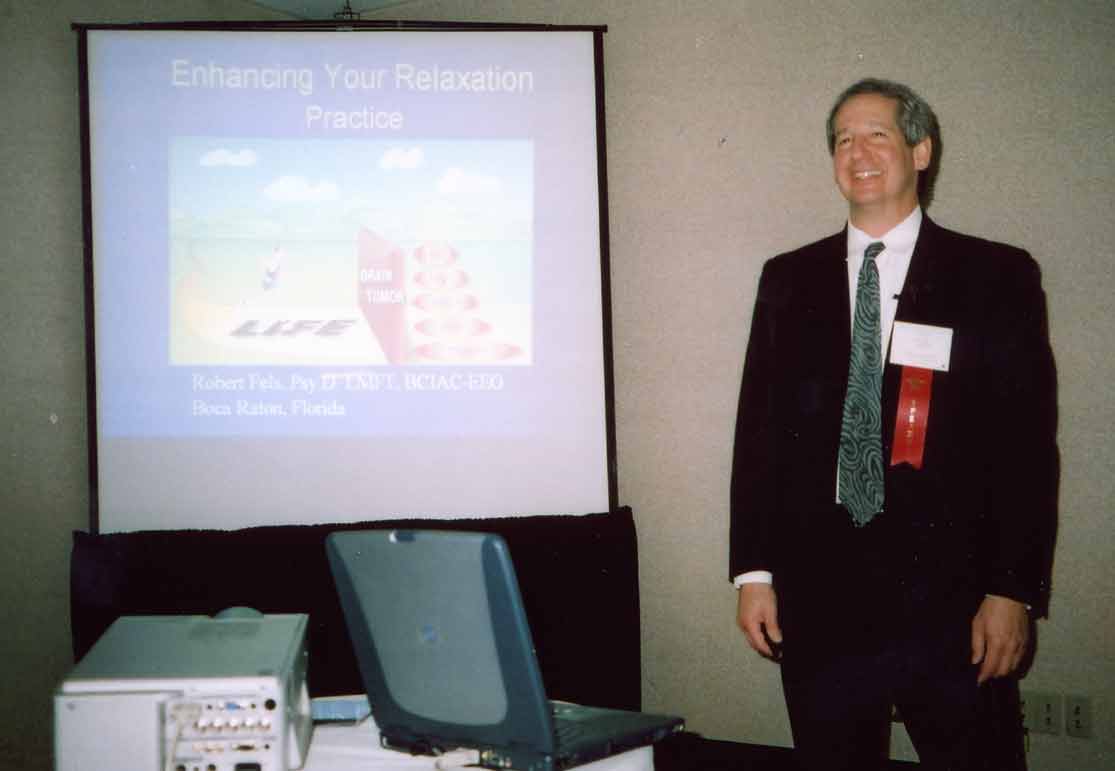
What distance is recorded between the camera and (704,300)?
310 centimetres

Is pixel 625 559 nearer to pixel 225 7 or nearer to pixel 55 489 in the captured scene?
pixel 55 489

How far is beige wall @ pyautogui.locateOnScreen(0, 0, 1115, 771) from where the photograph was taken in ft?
8.76

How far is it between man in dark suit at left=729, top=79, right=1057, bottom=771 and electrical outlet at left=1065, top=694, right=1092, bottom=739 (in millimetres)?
1061

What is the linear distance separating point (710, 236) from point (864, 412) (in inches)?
49.9

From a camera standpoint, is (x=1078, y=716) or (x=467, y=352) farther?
(x=467, y=352)

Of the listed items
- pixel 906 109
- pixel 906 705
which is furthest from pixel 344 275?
pixel 906 705

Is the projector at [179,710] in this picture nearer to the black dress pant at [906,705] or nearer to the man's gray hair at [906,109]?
the black dress pant at [906,705]

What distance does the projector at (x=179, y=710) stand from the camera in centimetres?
125

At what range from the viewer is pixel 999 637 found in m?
1.82

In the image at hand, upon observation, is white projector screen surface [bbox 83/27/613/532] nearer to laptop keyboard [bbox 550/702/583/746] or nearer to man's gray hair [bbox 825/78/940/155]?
man's gray hair [bbox 825/78/940/155]

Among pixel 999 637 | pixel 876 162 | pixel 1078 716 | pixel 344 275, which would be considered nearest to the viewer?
pixel 999 637

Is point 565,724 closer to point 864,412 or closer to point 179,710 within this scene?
point 179,710

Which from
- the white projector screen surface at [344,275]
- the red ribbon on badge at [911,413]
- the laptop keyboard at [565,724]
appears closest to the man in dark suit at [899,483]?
the red ribbon on badge at [911,413]

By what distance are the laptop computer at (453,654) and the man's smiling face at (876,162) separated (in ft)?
4.17
